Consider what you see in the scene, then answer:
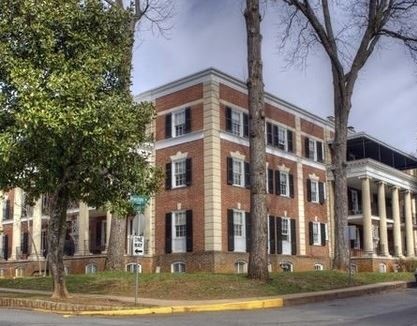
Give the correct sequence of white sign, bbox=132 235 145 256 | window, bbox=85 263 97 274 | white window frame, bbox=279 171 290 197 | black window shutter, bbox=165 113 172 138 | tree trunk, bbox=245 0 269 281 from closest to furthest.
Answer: white sign, bbox=132 235 145 256
tree trunk, bbox=245 0 269 281
black window shutter, bbox=165 113 172 138
window, bbox=85 263 97 274
white window frame, bbox=279 171 290 197

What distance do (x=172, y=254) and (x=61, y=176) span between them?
58.5ft

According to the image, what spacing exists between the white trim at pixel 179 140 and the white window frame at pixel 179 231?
3.95 metres

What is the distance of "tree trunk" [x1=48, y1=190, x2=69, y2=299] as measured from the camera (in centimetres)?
1700

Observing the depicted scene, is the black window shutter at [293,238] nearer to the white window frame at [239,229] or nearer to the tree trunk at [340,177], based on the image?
the white window frame at [239,229]

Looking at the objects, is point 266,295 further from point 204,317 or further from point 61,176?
point 61,176

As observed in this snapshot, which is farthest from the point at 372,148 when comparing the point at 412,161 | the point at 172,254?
the point at 172,254

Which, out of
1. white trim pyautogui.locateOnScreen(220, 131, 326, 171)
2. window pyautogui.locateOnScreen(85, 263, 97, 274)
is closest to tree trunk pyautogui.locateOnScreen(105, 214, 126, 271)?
white trim pyautogui.locateOnScreen(220, 131, 326, 171)

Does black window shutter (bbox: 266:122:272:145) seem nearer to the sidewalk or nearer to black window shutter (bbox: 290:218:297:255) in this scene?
black window shutter (bbox: 290:218:297:255)

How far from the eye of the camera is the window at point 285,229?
3789 centimetres

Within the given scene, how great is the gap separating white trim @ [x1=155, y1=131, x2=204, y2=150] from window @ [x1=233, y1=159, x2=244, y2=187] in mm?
2576

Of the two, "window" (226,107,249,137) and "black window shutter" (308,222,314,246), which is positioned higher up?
"window" (226,107,249,137)

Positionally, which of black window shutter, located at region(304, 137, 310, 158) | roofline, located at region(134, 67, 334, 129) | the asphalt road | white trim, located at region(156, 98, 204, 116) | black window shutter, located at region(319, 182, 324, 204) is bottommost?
the asphalt road

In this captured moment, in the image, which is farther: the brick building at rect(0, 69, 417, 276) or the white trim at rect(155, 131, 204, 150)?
the white trim at rect(155, 131, 204, 150)

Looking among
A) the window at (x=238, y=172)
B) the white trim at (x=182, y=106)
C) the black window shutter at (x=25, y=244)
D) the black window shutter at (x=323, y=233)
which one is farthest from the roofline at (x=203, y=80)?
the black window shutter at (x=25, y=244)
